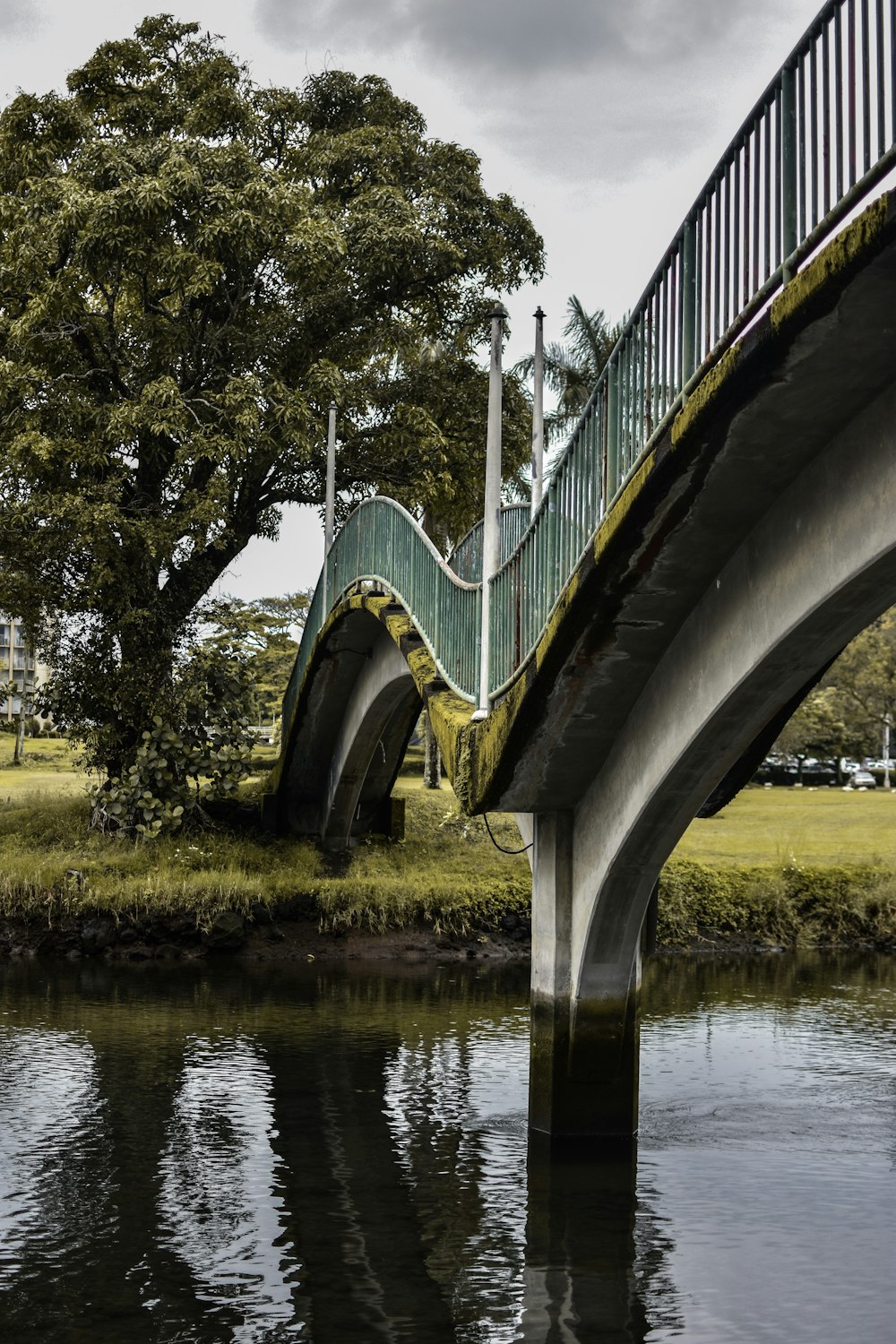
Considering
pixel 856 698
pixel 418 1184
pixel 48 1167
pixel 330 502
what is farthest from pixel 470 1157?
pixel 856 698

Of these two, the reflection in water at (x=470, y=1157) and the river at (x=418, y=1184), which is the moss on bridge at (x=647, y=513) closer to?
the reflection in water at (x=470, y=1157)

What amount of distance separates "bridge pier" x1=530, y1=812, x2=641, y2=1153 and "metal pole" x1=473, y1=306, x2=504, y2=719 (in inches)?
50.7

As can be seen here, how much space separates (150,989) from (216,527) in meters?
9.45

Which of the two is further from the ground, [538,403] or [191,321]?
[191,321]

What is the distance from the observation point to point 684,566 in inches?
368

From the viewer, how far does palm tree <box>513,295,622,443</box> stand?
130 ft

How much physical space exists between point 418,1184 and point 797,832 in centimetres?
2364

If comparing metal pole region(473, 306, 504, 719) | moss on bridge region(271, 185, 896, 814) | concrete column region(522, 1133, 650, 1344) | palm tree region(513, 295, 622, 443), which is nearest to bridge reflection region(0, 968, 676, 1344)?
concrete column region(522, 1133, 650, 1344)

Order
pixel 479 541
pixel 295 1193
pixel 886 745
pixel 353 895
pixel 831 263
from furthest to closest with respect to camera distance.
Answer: pixel 886 745 < pixel 353 895 < pixel 479 541 < pixel 295 1193 < pixel 831 263

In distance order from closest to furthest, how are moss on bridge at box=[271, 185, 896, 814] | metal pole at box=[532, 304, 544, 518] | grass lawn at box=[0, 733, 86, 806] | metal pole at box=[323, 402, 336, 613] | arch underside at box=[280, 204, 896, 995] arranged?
moss on bridge at box=[271, 185, 896, 814] < arch underside at box=[280, 204, 896, 995] < metal pole at box=[532, 304, 544, 518] < metal pole at box=[323, 402, 336, 613] < grass lawn at box=[0, 733, 86, 806]

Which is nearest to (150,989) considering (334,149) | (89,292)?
(89,292)

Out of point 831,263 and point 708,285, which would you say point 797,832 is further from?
point 831,263

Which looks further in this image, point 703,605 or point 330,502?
point 330,502

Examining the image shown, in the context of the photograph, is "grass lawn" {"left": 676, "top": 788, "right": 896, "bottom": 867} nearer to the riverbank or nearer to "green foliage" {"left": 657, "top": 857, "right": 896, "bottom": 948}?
the riverbank
